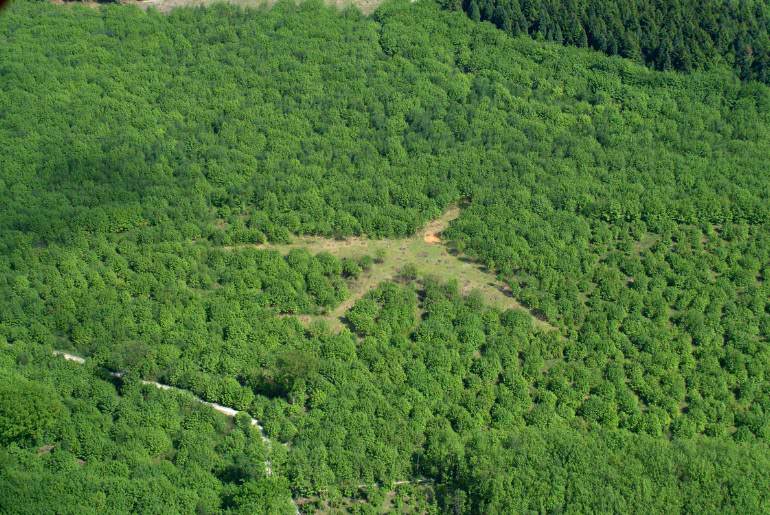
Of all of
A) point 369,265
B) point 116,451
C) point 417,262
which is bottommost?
point 116,451

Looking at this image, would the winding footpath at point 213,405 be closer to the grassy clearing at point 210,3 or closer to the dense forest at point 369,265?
the dense forest at point 369,265

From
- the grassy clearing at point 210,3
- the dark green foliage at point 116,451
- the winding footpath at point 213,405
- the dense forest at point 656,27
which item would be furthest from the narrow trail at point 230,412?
the dense forest at point 656,27

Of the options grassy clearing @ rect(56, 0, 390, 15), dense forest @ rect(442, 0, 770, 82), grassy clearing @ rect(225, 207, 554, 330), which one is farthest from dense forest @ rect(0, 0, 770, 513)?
dense forest @ rect(442, 0, 770, 82)

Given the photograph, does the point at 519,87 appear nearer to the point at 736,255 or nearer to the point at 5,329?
the point at 736,255

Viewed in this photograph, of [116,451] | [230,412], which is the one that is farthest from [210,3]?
[116,451]

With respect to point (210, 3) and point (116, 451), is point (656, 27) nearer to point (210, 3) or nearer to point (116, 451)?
point (210, 3)

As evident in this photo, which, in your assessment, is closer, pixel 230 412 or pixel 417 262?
pixel 230 412
